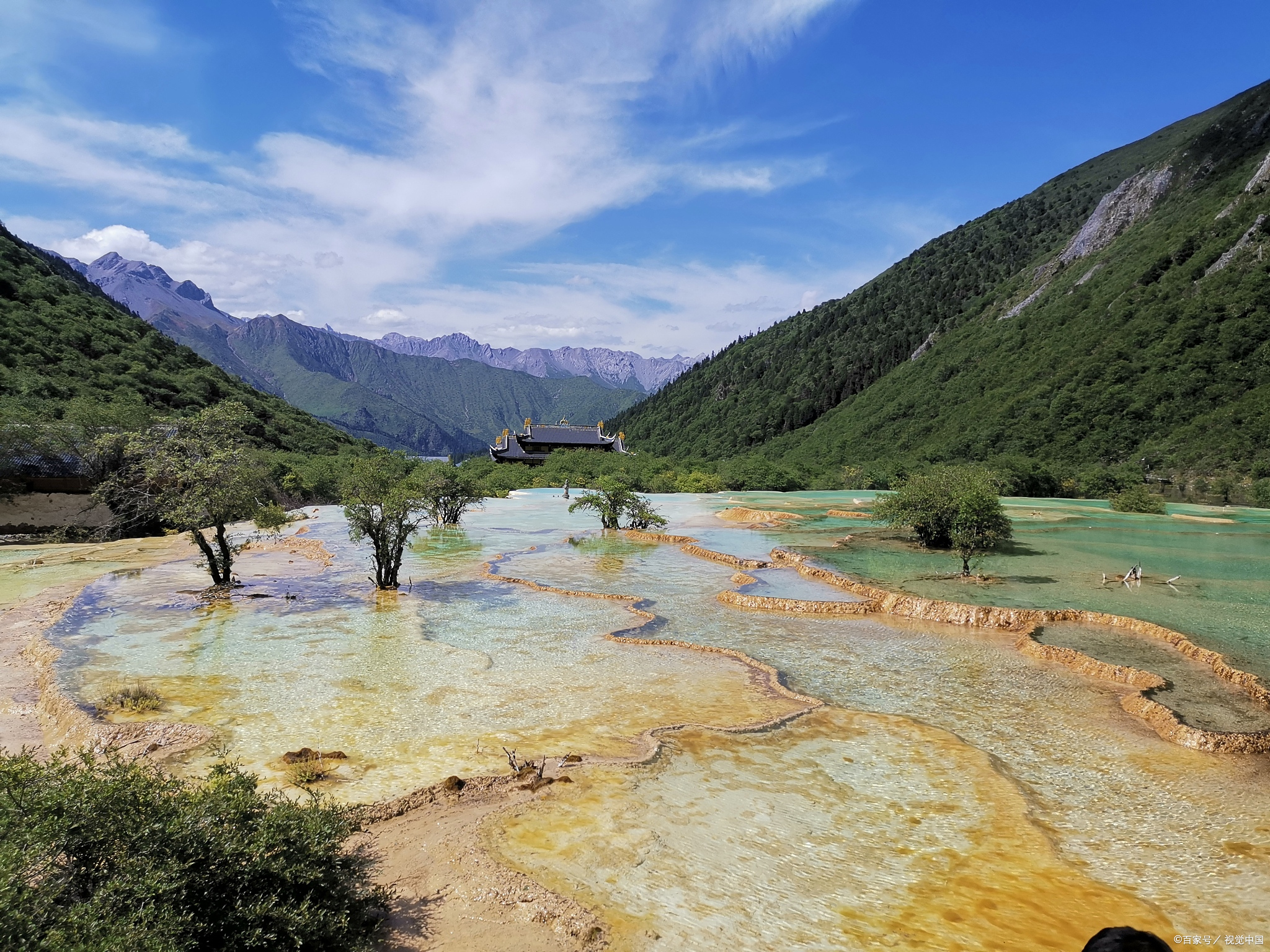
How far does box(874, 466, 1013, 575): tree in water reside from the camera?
24891 millimetres

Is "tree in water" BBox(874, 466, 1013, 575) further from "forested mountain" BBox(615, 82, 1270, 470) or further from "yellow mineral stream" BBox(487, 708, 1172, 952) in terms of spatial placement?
"forested mountain" BBox(615, 82, 1270, 470)

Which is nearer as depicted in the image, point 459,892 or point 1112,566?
point 459,892

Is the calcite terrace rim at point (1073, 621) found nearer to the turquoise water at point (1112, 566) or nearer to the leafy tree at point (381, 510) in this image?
the turquoise water at point (1112, 566)

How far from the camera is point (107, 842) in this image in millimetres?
4688

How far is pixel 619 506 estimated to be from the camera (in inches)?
1496

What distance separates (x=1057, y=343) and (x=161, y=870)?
344ft

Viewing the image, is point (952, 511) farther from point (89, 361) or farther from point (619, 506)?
point (89, 361)

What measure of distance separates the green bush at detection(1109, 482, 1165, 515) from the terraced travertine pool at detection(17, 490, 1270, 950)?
26.5m

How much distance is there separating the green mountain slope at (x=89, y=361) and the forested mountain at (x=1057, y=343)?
6589 cm

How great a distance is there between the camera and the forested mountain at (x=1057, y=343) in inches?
2621

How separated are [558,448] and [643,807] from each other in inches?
3274

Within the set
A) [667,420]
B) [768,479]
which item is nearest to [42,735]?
[768,479]

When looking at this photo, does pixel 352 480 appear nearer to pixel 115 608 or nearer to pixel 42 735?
pixel 115 608

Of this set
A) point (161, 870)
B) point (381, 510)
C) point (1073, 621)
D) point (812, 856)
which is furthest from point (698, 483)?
point (161, 870)
